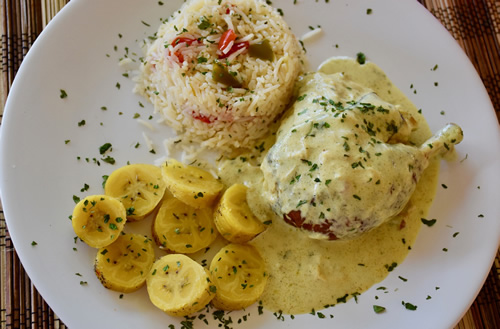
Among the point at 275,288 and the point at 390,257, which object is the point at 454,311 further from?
the point at 275,288

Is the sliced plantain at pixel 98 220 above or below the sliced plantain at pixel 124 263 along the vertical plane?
above

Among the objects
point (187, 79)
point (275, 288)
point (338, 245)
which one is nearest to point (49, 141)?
point (187, 79)

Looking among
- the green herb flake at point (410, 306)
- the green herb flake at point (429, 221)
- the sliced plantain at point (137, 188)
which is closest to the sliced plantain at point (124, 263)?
the sliced plantain at point (137, 188)

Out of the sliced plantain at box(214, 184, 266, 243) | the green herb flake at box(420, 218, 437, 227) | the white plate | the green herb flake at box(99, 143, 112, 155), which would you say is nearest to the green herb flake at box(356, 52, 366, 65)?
the white plate

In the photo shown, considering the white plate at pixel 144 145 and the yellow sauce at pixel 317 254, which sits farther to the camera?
the yellow sauce at pixel 317 254

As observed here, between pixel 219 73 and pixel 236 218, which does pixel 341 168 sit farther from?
pixel 219 73

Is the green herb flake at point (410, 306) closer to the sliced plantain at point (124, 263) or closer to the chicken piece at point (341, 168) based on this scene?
the chicken piece at point (341, 168)
